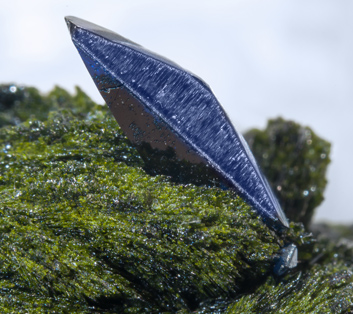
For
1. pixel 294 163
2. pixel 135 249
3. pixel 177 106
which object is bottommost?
pixel 135 249

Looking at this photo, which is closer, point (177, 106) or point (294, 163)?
point (177, 106)

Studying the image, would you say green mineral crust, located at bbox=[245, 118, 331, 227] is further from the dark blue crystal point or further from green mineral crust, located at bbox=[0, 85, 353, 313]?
the dark blue crystal point

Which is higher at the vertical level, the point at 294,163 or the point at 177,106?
the point at 294,163

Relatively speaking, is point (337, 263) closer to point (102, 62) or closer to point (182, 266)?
point (182, 266)

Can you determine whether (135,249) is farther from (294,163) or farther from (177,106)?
(294,163)

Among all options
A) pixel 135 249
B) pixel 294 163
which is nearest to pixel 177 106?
pixel 135 249

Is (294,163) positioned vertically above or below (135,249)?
above

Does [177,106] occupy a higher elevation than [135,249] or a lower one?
higher
